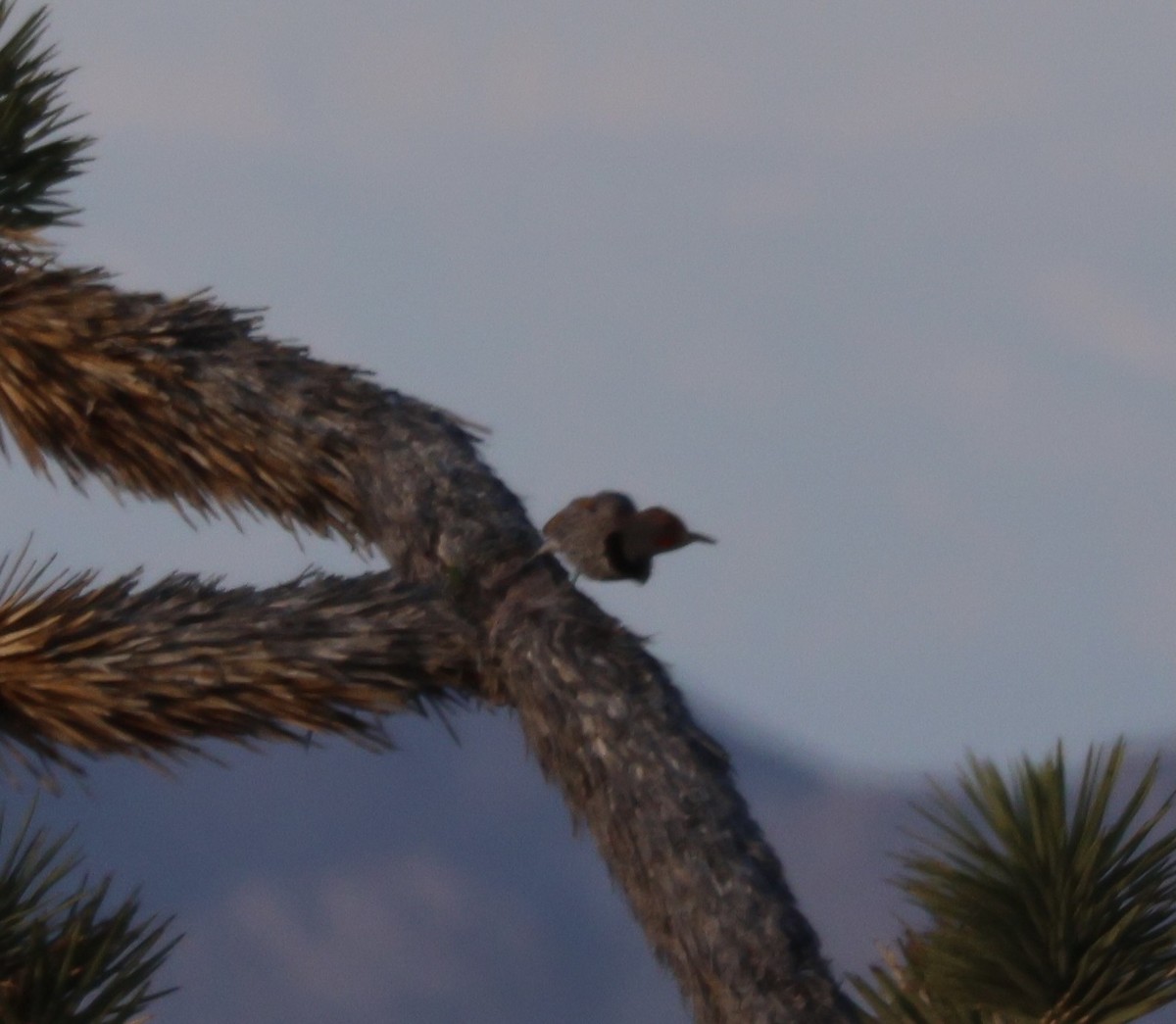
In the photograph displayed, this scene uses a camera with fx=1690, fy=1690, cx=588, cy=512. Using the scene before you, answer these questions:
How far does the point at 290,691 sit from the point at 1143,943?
2054 millimetres

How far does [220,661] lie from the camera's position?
4121mm

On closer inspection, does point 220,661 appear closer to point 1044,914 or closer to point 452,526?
point 452,526

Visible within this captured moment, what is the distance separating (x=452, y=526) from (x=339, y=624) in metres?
0.41

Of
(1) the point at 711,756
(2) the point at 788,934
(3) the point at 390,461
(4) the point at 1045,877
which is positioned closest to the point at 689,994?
(2) the point at 788,934

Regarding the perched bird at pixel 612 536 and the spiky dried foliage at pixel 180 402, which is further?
the spiky dried foliage at pixel 180 402

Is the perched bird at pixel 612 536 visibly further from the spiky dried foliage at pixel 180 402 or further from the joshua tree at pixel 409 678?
the spiky dried foliage at pixel 180 402

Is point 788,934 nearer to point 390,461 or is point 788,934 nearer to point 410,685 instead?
point 410,685

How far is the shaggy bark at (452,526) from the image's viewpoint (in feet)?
12.0

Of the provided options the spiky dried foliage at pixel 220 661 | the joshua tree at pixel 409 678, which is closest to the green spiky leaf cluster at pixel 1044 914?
the joshua tree at pixel 409 678

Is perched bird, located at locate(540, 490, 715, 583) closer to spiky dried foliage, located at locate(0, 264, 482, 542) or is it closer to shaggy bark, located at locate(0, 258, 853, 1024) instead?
shaggy bark, located at locate(0, 258, 853, 1024)

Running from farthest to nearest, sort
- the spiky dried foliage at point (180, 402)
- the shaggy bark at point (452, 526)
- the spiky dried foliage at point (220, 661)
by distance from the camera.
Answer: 1. the spiky dried foliage at point (180, 402)
2. the spiky dried foliage at point (220, 661)
3. the shaggy bark at point (452, 526)

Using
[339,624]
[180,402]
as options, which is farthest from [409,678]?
[180,402]

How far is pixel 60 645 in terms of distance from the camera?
427cm

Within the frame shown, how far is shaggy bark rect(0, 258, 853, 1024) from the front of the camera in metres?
3.66
